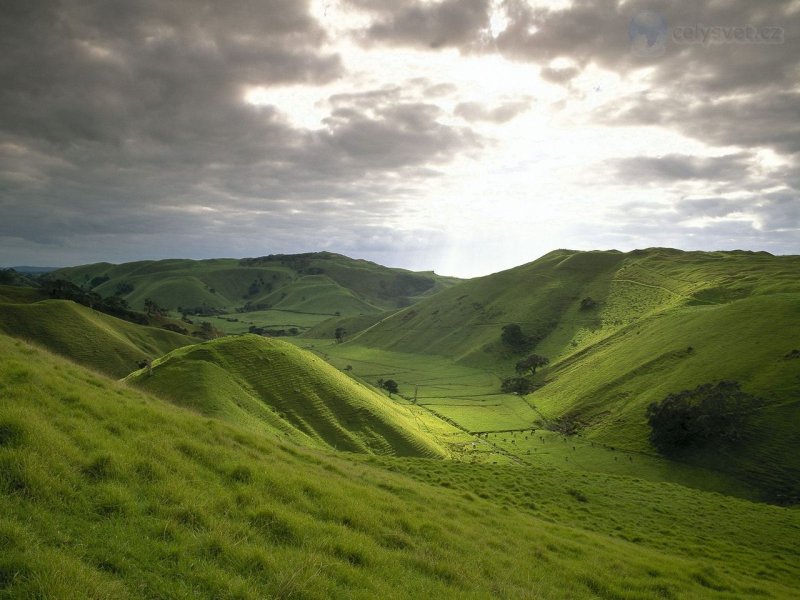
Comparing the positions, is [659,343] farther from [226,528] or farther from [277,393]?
[226,528]

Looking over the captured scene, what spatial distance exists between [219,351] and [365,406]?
21.1 meters

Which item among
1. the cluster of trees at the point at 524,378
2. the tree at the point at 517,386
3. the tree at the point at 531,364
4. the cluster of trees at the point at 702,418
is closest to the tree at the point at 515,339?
the cluster of trees at the point at 524,378

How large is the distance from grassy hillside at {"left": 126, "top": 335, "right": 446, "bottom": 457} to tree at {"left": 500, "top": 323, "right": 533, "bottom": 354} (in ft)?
325

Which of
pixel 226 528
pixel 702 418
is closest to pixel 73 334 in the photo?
pixel 226 528

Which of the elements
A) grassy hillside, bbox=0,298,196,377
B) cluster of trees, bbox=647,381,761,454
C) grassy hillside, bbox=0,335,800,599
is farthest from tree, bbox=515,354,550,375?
grassy hillside, bbox=0,335,800,599

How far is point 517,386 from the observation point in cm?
12225

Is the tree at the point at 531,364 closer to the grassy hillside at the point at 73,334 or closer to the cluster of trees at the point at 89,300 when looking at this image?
the grassy hillside at the point at 73,334

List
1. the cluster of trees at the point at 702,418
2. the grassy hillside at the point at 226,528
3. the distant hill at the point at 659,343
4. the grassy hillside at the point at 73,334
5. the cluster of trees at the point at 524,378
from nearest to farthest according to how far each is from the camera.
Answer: the grassy hillside at the point at 226,528 → the distant hill at the point at 659,343 → the cluster of trees at the point at 702,418 → the grassy hillside at the point at 73,334 → the cluster of trees at the point at 524,378

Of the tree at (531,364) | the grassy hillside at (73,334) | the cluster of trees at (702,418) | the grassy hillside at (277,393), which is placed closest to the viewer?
the grassy hillside at (277,393)

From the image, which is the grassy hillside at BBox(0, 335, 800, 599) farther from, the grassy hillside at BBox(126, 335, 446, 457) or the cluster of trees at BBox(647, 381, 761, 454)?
the cluster of trees at BBox(647, 381, 761, 454)

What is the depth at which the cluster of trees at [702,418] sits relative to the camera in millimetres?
67500

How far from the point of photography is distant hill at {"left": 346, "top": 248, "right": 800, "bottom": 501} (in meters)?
66.1

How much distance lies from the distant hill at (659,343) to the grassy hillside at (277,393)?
43618mm

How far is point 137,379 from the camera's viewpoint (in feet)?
160
